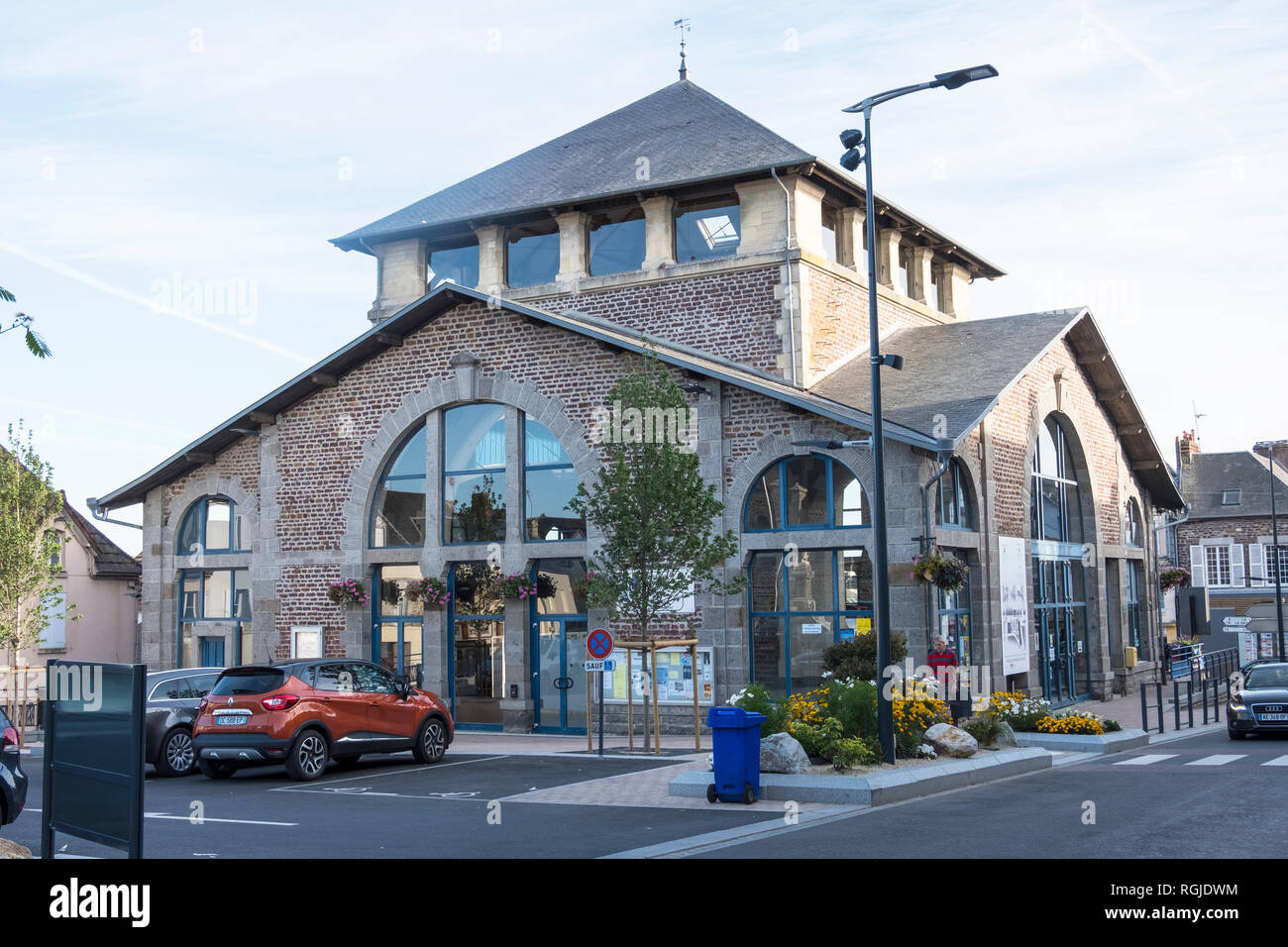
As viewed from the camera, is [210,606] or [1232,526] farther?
[1232,526]

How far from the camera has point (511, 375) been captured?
25078 mm

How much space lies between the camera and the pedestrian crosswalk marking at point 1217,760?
17.4m

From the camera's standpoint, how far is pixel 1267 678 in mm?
22656

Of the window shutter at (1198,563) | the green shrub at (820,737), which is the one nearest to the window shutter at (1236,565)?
the window shutter at (1198,563)

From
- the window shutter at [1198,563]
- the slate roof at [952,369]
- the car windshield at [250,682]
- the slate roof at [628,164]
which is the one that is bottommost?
the car windshield at [250,682]

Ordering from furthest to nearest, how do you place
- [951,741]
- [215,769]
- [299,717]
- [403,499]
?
1. [403,499]
2. [215,769]
3. [299,717]
4. [951,741]

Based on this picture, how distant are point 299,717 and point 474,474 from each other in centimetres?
892

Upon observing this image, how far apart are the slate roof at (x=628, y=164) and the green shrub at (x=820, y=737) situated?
1275 centimetres

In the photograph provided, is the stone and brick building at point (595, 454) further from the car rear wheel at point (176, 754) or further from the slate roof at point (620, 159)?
the car rear wheel at point (176, 754)

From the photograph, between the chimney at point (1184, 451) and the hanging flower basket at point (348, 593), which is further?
the chimney at point (1184, 451)

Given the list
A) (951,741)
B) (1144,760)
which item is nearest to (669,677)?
(951,741)

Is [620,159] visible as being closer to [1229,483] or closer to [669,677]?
[669,677]
